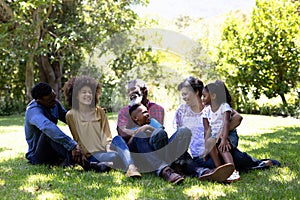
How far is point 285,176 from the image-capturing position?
11.0 feet

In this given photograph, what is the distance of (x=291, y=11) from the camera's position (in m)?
11.1

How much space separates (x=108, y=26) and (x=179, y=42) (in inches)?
279

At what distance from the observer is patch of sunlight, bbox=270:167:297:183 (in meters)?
3.21

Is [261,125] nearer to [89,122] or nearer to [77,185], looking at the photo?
[89,122]

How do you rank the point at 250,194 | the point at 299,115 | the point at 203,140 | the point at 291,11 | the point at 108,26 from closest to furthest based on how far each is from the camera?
1. the point at 250,194
2. the point at 203,140
3. the point at 299,115
4. the point at 291,11
5. the point at 108,26

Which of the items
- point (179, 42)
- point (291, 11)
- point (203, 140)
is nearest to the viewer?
point (203, 140)

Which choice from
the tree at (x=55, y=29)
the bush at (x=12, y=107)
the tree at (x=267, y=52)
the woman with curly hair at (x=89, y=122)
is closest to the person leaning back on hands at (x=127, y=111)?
the woman with curly hair at (x=89, y=122)

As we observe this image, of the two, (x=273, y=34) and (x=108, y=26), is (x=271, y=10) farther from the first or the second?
(x=108, y=26)

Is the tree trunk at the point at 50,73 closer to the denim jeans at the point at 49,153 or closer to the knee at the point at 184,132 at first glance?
the denim jeans at the point at 49,153

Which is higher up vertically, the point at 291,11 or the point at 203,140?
the point at 291,11

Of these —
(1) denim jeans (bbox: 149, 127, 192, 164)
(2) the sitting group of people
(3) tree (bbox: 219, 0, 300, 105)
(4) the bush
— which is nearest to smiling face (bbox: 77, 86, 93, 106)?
(2) the sitting group of people

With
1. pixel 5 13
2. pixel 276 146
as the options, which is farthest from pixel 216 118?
pixel 5 13

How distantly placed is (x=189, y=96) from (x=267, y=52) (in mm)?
8194

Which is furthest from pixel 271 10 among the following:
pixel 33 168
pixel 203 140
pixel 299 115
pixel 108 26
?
pixel 33 168
